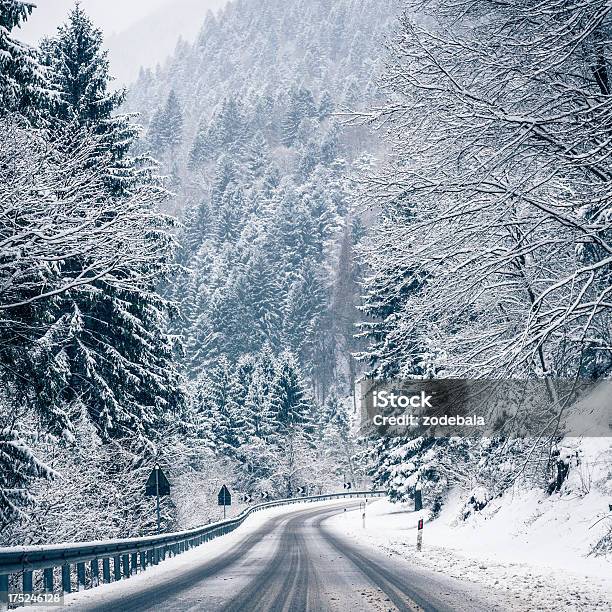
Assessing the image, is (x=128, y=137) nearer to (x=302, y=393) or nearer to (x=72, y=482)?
(x=72, y=482)

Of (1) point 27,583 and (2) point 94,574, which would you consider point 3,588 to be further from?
(2) point 94,574

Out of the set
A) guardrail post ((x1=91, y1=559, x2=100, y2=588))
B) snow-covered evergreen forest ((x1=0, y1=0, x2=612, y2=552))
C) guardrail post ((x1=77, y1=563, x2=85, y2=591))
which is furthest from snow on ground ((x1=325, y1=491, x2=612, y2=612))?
guardrail post ((x1=91, y1=559, x2=100, y2=588))

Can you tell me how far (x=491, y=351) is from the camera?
10.7 metres

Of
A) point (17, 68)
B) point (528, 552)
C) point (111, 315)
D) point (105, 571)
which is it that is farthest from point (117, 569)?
Answer: point (111, 315)

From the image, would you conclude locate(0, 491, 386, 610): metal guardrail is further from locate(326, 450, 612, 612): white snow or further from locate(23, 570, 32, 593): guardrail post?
locate(326, 450, 612, 612): white snow

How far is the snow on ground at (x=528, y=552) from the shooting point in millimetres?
10922

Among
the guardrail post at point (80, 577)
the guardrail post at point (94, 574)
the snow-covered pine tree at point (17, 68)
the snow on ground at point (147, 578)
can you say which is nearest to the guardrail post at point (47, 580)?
the snow on ground at point (147, 578)

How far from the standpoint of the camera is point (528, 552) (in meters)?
16.5

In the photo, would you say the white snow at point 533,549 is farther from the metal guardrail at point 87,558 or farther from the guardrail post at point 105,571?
the guardrail post at point 105,571

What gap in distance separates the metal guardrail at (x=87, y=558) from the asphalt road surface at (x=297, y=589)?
513mm

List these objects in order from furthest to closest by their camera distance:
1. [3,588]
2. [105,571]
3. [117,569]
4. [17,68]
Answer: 1. [17,68]
2. [117,569]
3. [105,571]
4. [3,588]

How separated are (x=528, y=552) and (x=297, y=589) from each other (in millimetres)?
7227

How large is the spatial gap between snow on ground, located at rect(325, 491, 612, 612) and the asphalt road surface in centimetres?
82

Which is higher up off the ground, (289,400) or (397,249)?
(289,400)
